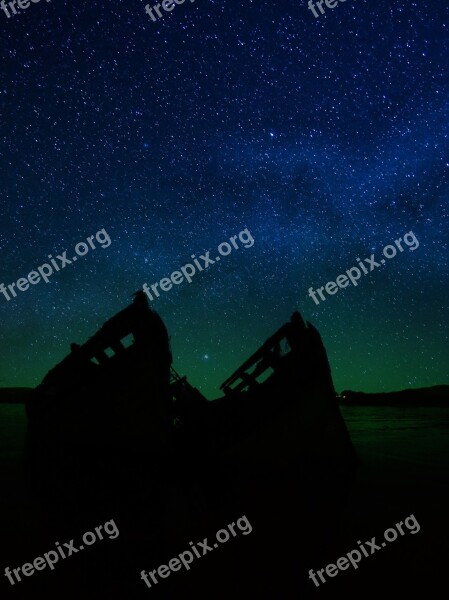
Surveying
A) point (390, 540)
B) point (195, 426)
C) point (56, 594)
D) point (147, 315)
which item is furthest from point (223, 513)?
point (147, 315)

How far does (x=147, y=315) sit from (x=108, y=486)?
3.06 m

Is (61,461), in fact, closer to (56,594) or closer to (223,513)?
(56,594)

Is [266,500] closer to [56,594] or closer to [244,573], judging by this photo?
[244,573]

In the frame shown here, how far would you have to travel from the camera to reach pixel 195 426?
7.80 meters

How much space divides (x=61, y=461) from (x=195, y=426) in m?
2.50

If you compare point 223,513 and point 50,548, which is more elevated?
point 50,548

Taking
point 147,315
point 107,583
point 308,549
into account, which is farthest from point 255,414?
point 107,583

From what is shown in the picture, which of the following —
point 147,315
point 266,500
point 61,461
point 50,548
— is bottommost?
point 266,500

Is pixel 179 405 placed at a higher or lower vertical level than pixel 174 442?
higher

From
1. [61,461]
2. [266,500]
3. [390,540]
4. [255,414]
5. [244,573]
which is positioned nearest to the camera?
[244,573]

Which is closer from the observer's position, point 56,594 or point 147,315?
point 56,594

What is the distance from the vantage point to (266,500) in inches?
359

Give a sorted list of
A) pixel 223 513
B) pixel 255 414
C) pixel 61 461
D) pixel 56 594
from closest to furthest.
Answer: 1. pixel 56 594
2. pixel 61 461
3. pixel 255 414
4. pixel 223 513

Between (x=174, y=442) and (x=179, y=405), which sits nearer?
(x=174, y=442)
